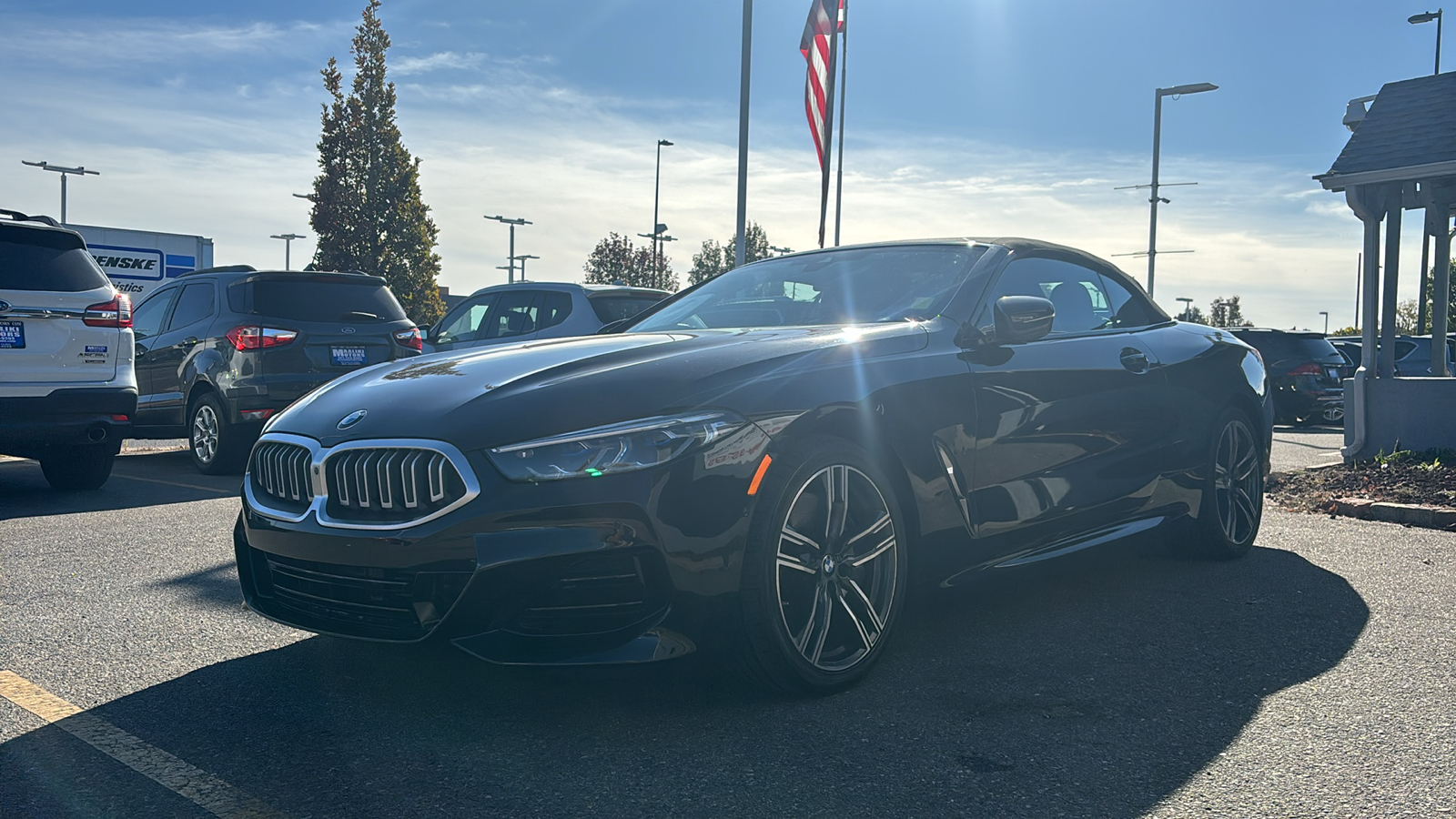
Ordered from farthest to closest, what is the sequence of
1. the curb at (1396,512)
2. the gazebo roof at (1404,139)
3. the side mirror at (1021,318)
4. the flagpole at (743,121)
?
the flagpole at (743,121) → the gazebo roof at (1404,139) → the curb at (1396,512) → the side mirror at (1021,318)

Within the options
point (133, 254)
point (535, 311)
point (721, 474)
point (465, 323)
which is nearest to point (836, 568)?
point (721, 474)

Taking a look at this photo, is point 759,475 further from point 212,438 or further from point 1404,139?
point 1404,139

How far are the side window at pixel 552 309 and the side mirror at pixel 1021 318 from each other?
21.7 ft

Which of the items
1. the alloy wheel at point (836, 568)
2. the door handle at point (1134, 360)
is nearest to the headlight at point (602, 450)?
the alloy wheel at point (836, 568)

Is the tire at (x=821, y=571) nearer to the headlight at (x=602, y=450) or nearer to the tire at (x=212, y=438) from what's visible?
the headlight at (x=602, y=450)

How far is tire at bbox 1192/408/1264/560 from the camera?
17.7 feet

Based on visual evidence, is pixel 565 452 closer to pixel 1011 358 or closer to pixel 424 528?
pixel 424 528

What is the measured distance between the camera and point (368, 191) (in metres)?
32.5

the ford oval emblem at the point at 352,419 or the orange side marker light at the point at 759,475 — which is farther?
the ford oval emblem at the point at 352,419

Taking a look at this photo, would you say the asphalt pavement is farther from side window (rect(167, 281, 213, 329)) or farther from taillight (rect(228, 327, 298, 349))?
side window (rect(167, 281, 213, 329))

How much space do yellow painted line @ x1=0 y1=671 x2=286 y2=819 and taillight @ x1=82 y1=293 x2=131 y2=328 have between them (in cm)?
450

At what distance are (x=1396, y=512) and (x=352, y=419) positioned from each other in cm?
646

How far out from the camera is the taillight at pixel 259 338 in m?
9.22

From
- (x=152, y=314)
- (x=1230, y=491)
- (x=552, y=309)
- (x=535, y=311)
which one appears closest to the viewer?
(x=1230, y=491)
